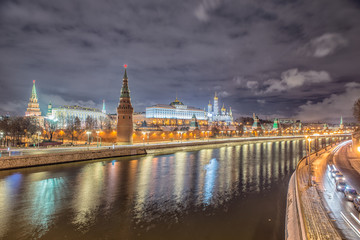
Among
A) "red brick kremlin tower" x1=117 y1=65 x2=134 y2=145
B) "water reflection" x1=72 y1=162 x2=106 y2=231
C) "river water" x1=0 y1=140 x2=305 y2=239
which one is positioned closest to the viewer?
"river water" x1=0 y1=140 x2=305 y2=239

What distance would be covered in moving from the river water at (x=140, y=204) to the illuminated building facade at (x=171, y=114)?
117044mm

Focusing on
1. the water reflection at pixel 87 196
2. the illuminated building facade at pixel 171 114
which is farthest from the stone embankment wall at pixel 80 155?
the illuminated building facade at pixel 171 114

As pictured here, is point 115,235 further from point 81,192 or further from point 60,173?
point 60,173

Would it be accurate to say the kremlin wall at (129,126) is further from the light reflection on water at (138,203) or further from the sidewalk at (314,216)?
the sidewalk at (314,216)

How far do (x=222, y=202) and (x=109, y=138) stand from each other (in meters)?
47.1

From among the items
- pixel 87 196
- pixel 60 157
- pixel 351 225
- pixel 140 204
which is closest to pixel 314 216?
pixel 351 225

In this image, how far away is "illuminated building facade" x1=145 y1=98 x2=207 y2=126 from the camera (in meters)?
146

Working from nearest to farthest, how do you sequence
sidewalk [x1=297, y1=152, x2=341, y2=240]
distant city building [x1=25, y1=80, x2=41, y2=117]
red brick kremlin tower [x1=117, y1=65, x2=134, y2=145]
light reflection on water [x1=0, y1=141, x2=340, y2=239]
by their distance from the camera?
1. sidewalk [x1=297, y1=152, x2=341, y2=240]
2. light reflection on water [x1=0, y1=141, x2=340, y2=239]
3. red brick kremlin tower [x1=117, y1=65, x2=134, y2=145]
4. distant city building [x1=25, y1=80, x2=41, y2=117]

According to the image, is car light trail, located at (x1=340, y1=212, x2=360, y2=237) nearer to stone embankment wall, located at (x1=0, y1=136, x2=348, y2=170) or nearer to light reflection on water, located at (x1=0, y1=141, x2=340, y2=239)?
light reflection on water, located at (x1=0, y1=141, x2=340, y2=239)

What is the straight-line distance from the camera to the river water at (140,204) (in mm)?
12539

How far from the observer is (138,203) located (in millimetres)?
17016

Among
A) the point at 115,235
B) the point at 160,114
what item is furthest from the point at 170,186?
the point at 160,114

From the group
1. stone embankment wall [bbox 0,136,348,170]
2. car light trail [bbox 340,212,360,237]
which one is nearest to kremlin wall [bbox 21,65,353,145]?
stone embankment wall [bbox 0,136,348,170]

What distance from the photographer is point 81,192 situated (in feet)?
64.1
